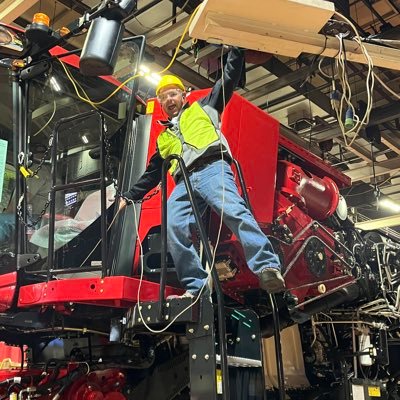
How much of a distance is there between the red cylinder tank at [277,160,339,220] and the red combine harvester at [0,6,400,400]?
15 mm

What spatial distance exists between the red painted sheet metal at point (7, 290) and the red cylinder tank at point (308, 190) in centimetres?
202

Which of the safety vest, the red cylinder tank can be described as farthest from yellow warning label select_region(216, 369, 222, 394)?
the red cylinder tank

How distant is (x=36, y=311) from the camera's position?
3.18 metres

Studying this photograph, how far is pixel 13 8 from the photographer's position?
4.42 metres

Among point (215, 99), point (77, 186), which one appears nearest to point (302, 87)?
point (215, 99)

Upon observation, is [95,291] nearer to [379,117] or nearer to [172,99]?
[172,99]

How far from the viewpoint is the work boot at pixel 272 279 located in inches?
97.4

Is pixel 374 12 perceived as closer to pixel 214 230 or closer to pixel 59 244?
pixel 214 230

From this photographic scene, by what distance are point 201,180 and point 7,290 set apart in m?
1.32

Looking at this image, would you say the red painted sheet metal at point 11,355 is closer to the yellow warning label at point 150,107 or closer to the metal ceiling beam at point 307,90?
the yellow warning label at point 150,107

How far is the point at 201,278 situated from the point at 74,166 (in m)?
1.36

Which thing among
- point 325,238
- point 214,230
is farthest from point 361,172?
point 214,230

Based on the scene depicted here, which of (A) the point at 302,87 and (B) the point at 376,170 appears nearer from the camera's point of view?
(A) the point at 302,87

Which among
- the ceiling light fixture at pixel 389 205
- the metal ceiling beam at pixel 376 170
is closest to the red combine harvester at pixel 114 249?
the metal ceiling beam at pixel 376 170
